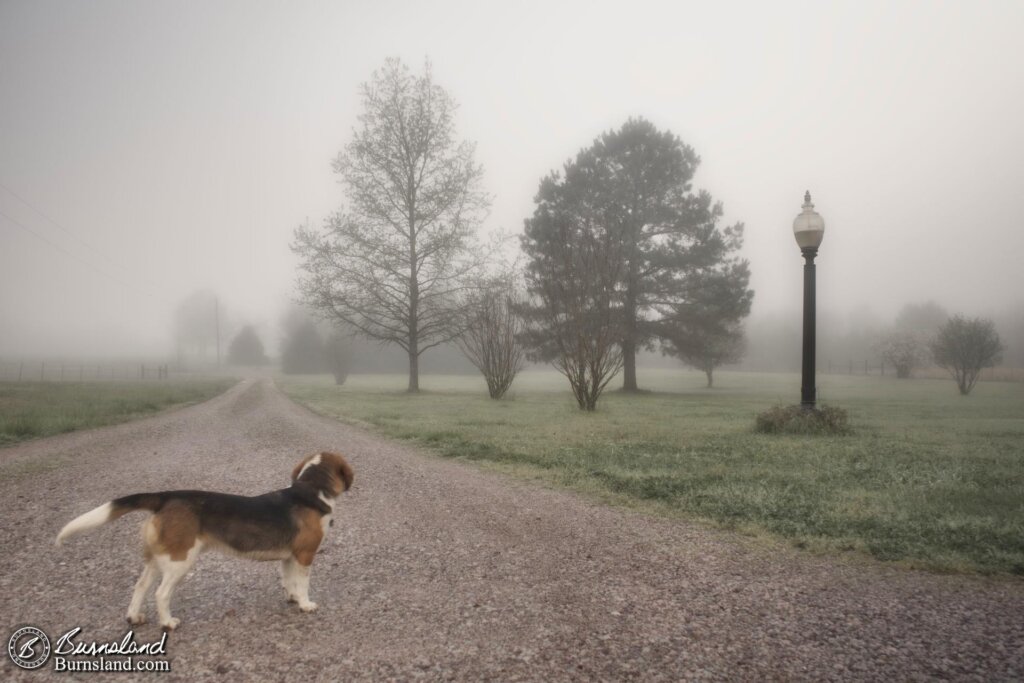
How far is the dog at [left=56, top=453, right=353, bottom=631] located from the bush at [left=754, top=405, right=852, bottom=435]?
10.3 meters

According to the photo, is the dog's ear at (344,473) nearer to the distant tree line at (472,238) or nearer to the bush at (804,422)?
the bush at (804,422)

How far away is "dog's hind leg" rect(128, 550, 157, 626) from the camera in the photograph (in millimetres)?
3285

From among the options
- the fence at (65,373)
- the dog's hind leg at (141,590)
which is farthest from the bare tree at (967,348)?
Result: the fence at (65,373)

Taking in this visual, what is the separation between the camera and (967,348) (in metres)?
28.4

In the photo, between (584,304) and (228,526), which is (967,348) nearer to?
(584,304)

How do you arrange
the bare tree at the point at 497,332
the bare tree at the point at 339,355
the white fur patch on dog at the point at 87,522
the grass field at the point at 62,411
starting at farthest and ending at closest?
the bare tree at the point at 339,355
the bare tree at the point at 497,332
the grass field at the point at 62,411
the white fur patch on dog at the point at 87,522

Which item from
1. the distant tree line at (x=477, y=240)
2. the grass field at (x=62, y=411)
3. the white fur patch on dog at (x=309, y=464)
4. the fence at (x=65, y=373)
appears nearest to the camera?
the white fur patch on dog at (x=309, y=464)

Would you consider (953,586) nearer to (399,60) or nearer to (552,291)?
(552,291)

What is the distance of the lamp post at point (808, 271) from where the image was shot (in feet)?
38.6

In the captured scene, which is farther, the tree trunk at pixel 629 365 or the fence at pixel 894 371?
the fence at pixel 894 371

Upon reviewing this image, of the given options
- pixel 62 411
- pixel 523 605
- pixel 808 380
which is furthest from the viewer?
pixel 62 411

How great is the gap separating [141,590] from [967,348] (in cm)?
3539

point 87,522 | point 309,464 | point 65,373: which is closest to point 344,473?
point 309,464

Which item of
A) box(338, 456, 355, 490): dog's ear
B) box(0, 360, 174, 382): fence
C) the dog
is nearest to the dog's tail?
the dog
